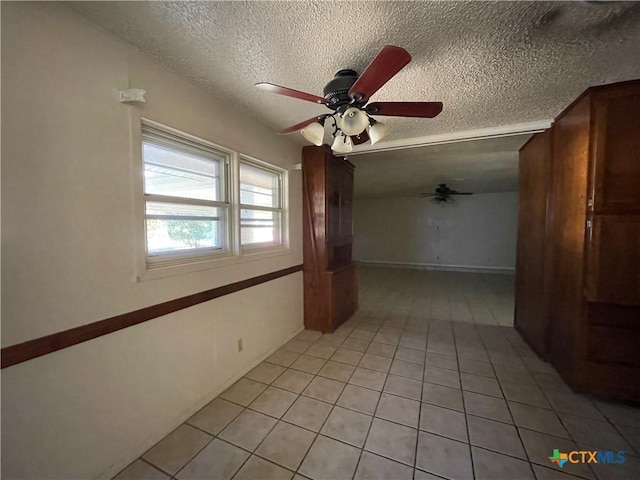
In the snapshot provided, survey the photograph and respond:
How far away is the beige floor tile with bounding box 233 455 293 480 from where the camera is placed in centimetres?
138

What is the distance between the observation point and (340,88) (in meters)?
1.54

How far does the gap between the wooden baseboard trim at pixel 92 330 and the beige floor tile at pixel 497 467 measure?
6.63 feet

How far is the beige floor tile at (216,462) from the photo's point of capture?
1.40 m

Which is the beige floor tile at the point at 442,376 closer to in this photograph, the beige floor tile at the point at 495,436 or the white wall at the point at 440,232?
the beige floor tile at the point at 495,436

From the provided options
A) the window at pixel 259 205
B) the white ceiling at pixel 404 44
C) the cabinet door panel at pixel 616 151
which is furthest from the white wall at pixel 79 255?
the cabinet door panel at pixel 616 151

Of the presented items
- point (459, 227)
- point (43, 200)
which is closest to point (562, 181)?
point (43, 200)

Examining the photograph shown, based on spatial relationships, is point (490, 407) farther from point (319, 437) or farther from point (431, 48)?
point (431, 48)

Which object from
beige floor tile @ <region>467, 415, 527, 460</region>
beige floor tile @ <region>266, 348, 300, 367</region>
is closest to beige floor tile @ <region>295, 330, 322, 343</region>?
beige floor tile @ <region>266, 348, 300, 367</region>

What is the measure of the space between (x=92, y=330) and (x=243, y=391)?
4.12ft

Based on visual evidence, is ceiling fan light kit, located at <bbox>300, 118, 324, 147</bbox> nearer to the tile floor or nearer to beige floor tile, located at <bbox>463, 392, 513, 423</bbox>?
the tile floor

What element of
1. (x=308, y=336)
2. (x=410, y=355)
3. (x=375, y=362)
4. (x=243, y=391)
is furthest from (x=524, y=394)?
(x=243, y=391)

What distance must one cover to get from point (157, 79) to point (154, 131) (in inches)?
12.7

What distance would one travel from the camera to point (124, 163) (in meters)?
1.44

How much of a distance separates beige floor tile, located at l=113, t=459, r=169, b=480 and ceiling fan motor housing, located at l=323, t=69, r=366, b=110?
2373 mm
